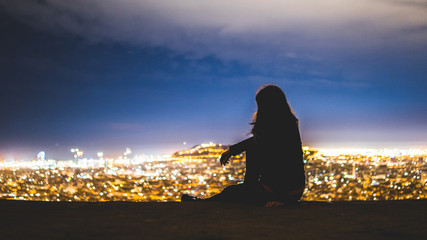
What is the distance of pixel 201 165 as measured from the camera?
105 feet

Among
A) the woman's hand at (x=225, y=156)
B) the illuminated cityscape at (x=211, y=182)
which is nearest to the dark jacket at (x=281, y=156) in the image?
the woman's hand at (x=225, y=156)

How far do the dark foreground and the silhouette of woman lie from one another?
7.9 inches

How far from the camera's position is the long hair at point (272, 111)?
3391 mm

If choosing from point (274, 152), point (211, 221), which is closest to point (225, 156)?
point (274, 152)

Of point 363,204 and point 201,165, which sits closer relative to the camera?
point 363,204

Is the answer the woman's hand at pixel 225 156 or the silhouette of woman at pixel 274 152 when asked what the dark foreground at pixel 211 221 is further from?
the woman's hand at pixel 225 156

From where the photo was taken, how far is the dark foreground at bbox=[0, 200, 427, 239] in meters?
2.16

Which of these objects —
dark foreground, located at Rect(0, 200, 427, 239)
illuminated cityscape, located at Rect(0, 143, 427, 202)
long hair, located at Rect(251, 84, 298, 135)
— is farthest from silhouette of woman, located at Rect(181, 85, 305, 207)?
illuminated cityscape, located at Rect(0, 143, 427, 202)

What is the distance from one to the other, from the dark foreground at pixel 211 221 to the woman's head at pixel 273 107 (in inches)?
35.3

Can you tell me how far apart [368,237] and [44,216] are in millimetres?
2543

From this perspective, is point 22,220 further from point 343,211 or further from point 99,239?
point 343,211

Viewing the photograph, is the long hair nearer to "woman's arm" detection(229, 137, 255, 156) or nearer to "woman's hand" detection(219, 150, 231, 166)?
"woman's arm" detection(229, 137, 255, 156)

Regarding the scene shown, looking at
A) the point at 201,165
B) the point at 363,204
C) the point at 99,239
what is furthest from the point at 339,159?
the point at 99,239

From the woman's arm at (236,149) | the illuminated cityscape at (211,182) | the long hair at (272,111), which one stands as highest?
the long hair at (272,111)
